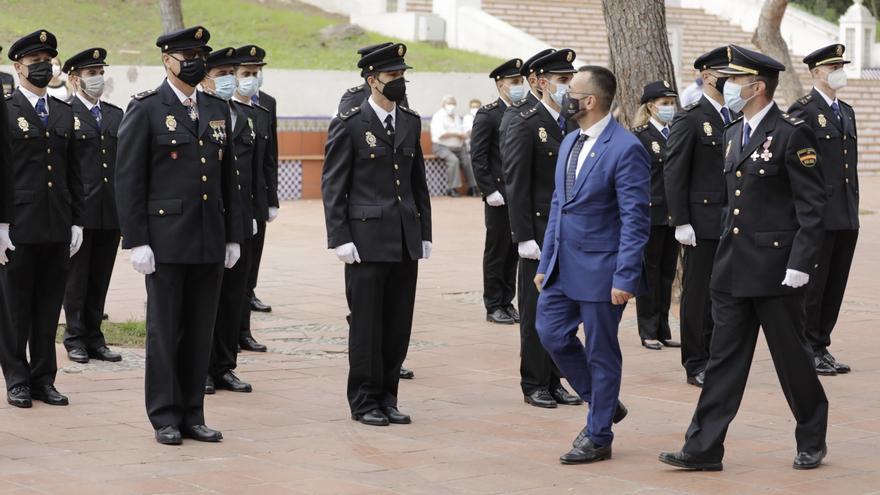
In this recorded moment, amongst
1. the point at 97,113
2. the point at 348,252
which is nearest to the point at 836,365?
the point at 348,252

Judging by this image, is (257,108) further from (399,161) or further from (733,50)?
(733,50)

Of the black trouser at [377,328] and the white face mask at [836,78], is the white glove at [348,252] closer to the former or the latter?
the black trouser at [377,328]

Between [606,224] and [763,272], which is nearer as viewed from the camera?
[763,272]

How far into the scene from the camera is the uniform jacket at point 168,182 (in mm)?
7164

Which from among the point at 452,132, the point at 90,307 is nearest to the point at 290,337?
the point at 90,307

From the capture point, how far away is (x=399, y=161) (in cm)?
793

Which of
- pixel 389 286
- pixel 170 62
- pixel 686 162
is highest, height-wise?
pixel 170 62

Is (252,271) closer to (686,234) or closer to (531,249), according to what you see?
(531,249)

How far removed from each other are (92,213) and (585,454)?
4.43 meters

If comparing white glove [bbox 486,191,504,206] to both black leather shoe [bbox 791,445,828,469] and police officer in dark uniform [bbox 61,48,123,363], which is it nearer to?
police officer in dark uniform [bbox 61,48,123,363]

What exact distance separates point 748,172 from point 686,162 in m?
2.38

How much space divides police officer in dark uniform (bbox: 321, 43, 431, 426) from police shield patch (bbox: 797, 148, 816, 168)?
7.44 feet

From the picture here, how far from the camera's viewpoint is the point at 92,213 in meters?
9.70

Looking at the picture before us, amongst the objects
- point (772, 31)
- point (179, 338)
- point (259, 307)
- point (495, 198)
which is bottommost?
point (259, 307)
